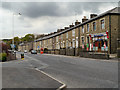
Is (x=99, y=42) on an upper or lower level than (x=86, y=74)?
upper

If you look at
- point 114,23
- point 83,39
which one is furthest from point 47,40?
point 114,23

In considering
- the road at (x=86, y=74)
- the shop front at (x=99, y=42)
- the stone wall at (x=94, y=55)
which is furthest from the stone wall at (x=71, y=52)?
the road at (x=86, y=74)

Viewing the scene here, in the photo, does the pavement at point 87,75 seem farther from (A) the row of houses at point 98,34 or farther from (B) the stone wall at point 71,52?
(B) the stone wall at point 71,52

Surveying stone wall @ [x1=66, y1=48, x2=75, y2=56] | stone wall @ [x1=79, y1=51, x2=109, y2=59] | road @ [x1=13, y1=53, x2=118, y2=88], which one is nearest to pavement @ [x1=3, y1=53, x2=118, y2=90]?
road @ [x1=13, y1=53, x2=118, y2=88]

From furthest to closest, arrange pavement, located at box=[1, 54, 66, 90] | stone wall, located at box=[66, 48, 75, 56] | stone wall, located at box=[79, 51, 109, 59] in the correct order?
stone wall, located at box=[66, 48, 75, 56] → stone wall, located at box=[79, 51, 109, 59] → pavement, located at box=[1, 54, 66, 90]

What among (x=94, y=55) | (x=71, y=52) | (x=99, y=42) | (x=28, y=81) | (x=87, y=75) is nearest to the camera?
(x=28, y=81)

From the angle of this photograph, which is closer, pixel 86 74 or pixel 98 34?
pixel 86 74

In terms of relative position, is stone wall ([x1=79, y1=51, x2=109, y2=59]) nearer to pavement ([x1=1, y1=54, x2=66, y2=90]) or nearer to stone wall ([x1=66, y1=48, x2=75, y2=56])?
stone wall ([x1=66, y1=48, x2=75, y2=56])

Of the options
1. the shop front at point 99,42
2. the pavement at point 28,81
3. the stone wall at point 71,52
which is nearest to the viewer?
the pavement at point 28,81

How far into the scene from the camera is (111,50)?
2805cm

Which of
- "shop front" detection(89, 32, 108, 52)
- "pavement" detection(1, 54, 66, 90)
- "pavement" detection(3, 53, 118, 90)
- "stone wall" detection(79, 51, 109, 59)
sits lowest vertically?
"pavement" detection(3, 53, 118, 90)

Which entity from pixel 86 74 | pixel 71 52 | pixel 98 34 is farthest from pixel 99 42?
pixel 86 74

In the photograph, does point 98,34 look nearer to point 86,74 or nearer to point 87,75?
point 86,74

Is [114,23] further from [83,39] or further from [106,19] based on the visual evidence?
[83,39]
